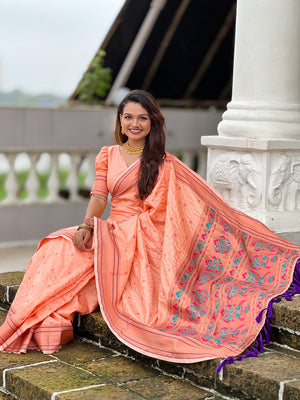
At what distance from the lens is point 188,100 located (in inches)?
366

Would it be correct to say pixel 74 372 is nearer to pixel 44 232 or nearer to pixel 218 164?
pixel 218 164

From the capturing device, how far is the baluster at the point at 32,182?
6.00 meters

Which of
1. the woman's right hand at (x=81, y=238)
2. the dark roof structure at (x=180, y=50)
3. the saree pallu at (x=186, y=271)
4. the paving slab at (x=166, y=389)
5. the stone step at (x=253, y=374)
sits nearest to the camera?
the stone step at (x=253, y=374)

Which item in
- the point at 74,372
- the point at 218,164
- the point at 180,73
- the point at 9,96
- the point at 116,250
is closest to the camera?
the point at 74,372

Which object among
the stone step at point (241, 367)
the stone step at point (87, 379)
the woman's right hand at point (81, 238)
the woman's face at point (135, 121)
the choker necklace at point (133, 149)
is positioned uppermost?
the woman's face at point (135, 121)

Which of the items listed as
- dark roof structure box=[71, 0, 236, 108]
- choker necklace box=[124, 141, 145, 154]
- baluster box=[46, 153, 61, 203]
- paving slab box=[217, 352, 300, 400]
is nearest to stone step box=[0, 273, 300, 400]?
paving slab box=[217, 352, 300, 400]

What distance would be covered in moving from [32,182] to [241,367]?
3561 mm

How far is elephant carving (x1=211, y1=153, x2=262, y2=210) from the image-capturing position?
4031 millimetres

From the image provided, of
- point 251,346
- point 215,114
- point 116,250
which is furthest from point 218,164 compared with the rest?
point 215,114

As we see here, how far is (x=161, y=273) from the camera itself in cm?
330

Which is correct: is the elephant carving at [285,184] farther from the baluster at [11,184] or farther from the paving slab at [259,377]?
the baluster at [11,184]

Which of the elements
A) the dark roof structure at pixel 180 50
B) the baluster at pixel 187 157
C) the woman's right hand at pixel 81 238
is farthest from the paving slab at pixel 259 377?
the dark roof structure at pixel 180 50

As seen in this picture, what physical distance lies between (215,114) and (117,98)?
180 centimetres

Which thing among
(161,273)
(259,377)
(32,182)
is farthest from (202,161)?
(259,377)
